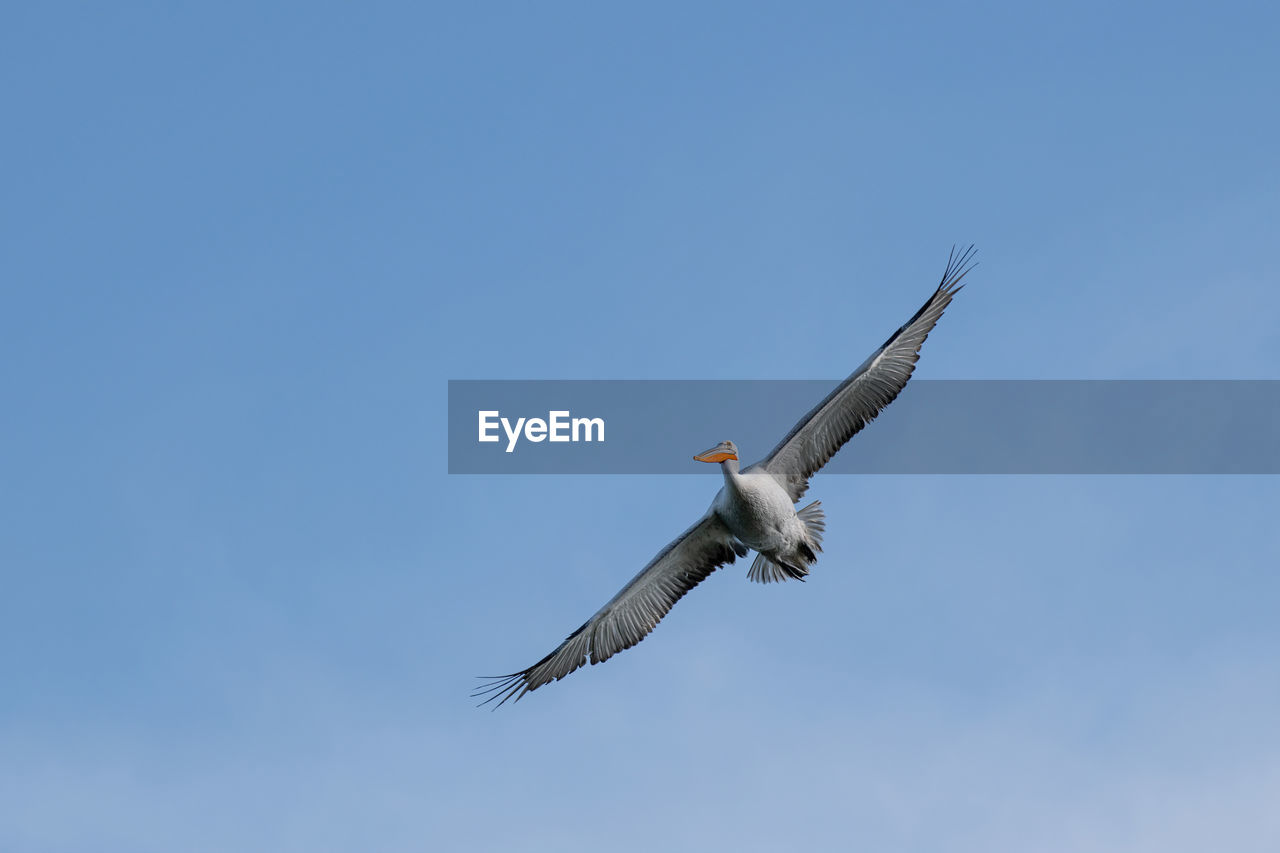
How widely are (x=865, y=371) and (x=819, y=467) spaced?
139cm

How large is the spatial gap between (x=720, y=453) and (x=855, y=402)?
5.86 feet

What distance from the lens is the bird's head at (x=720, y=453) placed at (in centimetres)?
2589

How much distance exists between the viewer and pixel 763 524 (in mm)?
25828

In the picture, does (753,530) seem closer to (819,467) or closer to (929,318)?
(819,467)

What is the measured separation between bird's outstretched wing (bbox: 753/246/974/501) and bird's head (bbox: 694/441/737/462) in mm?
400

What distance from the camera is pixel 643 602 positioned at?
26.7 m

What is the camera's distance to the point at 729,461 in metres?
25.9

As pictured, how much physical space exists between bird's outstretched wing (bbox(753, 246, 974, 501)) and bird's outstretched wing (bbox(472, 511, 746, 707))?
42.8 inches

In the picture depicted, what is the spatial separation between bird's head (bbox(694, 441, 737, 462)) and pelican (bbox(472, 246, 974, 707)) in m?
→ 0.01

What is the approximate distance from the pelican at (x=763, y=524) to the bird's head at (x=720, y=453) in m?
0.01

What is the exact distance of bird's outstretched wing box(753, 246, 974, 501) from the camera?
26172 millimetres

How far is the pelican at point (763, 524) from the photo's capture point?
85.2 feet

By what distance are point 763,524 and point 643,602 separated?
196 centimetres

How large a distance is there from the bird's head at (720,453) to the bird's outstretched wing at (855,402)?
400 mm
